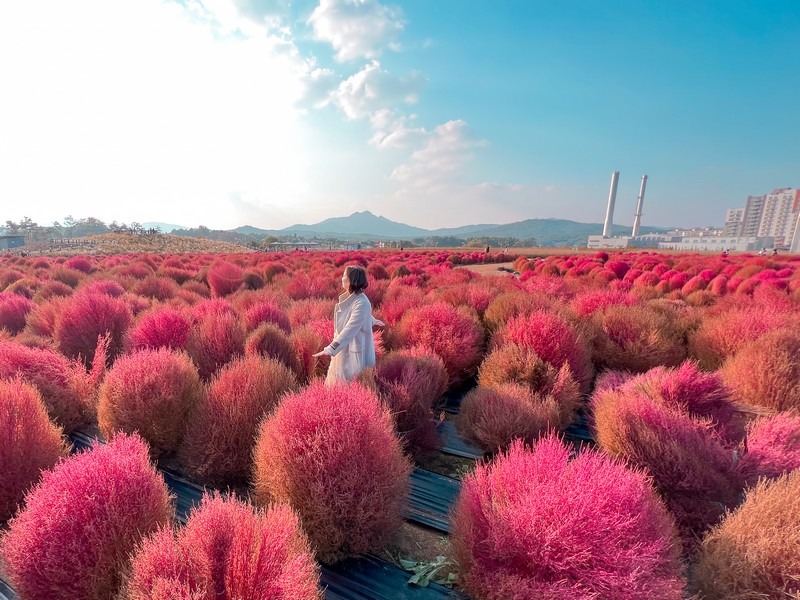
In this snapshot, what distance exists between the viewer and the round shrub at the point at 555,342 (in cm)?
Result: 480

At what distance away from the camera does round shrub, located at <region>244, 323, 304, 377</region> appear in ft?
15.8

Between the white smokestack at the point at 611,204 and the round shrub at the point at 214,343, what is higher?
the white smokestack at the point at 611,204

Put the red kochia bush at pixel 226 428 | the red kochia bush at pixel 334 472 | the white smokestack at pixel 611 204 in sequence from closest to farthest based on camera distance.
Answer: the red kochia bush at pixel 334 472
the red kochia bush at pixel 226 428
the white smokestack at pixel 611 204

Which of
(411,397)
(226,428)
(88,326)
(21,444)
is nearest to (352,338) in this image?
(411,397)

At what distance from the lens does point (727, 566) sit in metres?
2.12

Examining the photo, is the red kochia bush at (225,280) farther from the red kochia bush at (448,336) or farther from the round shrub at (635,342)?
the round shrub at (635,342)

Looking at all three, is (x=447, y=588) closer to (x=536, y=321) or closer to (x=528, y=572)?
(x=528, y=572)

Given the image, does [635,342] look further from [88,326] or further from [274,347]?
[88,326]

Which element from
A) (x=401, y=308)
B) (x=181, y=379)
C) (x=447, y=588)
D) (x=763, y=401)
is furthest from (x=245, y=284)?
(x=763, y=401)

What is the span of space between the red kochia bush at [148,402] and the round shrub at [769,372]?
19.8 ft

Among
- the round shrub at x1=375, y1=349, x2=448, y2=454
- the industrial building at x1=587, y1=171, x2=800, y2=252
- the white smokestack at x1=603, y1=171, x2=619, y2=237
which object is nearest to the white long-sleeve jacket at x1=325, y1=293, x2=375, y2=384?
the round shrub at x1=375, y1=349, x2=448, y2=454

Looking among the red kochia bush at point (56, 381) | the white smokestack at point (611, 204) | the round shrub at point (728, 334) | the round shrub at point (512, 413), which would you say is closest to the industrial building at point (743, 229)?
the white smokestack at point (611, 204)

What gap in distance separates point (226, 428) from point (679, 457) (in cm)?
386

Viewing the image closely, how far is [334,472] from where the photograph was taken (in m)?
2.51
